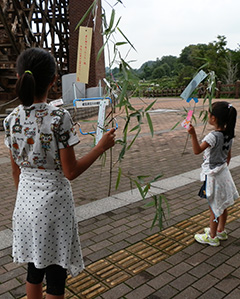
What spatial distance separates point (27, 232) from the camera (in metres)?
1.87

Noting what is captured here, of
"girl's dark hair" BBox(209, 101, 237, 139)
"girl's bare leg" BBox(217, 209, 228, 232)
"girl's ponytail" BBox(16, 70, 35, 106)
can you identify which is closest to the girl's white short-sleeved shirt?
"girl's ponytail" BBox(16, 70, 35, 106)

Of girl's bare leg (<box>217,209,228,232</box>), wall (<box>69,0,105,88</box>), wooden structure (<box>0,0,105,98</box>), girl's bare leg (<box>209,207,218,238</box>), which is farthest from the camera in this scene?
wall (<box>69,0,105,88</box>)

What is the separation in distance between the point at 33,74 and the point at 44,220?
76 centimetres

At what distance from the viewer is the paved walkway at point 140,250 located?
2555mm

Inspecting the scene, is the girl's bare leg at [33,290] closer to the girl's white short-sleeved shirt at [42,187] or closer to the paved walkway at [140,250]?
the girl's white short-sleeved shirt at [42,187]

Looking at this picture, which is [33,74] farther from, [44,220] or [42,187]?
[44,220]

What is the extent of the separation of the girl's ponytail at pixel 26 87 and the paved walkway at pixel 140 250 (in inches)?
37.1

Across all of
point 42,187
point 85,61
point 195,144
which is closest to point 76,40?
point 85,61

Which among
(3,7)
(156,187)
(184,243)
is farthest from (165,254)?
(3,7)

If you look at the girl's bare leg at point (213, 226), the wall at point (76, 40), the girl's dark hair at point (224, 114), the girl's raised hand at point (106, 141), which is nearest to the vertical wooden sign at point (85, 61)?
the girl's dark hair at point (224, 114)

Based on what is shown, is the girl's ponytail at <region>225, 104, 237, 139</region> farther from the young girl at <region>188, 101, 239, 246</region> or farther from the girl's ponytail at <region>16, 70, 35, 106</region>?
the girl's ponytail at <region>16, 70, 35, 106</region>

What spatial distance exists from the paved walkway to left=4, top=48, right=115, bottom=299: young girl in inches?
28.5

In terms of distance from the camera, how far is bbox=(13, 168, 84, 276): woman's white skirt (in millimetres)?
1801

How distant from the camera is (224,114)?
2.91 m
